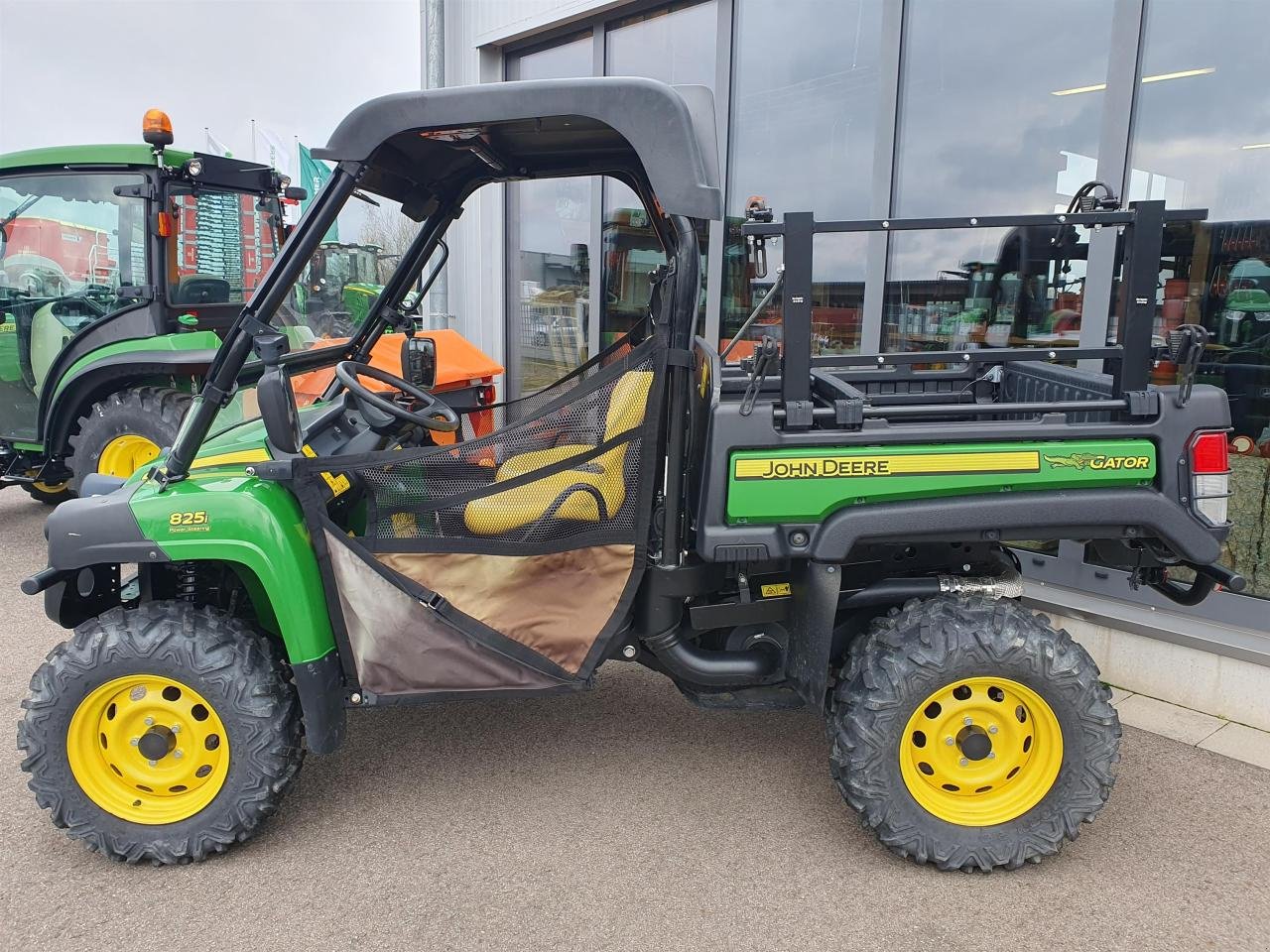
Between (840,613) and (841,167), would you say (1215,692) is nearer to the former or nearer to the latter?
(840,613)

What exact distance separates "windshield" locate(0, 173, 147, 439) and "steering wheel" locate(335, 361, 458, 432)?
3.45m

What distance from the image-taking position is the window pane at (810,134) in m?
5.28

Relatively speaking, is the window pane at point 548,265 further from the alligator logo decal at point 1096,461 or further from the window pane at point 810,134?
the alligator logo decal at point 1096,461

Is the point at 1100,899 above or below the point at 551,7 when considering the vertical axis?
below

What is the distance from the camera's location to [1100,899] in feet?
8.27

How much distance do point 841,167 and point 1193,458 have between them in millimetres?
3418

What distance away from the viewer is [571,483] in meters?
2.55

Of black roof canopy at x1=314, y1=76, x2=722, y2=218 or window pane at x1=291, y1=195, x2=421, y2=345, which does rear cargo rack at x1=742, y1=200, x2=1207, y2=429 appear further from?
window pane at x1=291, y1=195, x2=421, y2=345

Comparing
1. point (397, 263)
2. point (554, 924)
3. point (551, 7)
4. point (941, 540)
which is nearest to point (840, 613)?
point (941, 540)

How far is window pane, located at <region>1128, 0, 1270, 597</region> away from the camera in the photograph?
3.74m

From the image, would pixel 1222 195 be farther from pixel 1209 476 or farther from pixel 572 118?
pixel 572 118

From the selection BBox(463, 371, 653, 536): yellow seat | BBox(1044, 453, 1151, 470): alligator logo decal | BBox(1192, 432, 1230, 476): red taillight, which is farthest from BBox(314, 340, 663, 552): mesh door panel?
BBox(1192, 432, 1230, 476): red taillight

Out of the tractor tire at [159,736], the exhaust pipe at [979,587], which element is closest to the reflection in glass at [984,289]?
the exhaust pipe at [979,587]

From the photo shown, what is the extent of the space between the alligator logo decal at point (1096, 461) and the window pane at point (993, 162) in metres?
1.98
